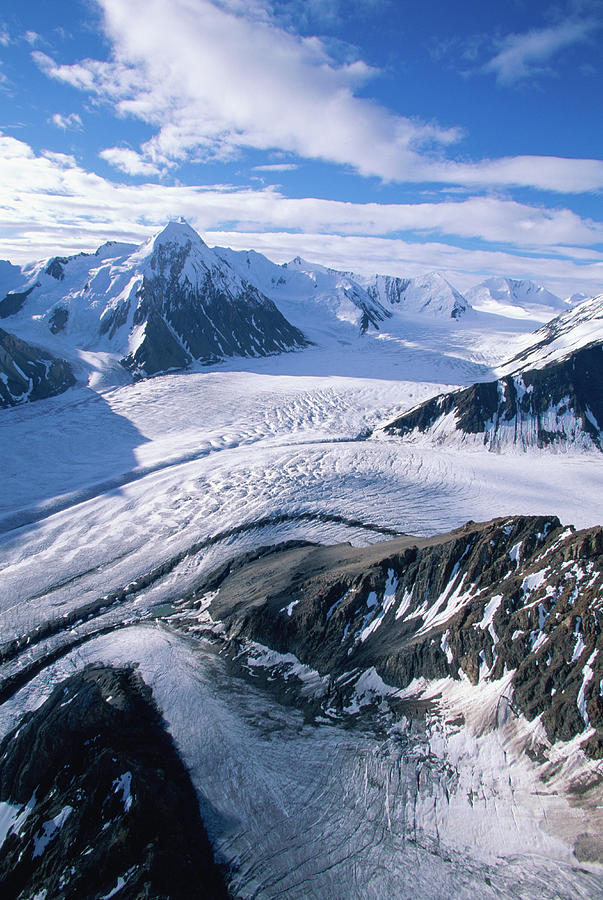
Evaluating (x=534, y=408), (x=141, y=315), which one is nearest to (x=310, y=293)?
(x=141, y=315)

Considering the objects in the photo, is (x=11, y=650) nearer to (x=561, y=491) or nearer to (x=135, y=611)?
(x=135, y=611)

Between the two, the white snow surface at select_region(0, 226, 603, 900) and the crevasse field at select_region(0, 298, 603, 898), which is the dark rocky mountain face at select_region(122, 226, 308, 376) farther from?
the crevasse field at select_region(0, 298, 603, 898)

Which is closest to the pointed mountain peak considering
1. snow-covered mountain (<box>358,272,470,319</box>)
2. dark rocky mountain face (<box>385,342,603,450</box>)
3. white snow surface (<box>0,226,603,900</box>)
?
white snow surface (<box>0,226,603,900</box>)

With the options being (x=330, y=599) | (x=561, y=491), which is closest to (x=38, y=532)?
(x=330, y=599)

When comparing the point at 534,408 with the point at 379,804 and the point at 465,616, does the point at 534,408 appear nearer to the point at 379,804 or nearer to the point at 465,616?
the point at 465,616

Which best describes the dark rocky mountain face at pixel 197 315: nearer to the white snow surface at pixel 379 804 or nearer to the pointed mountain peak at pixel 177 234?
the pointed mountain peak at pixel 177 234

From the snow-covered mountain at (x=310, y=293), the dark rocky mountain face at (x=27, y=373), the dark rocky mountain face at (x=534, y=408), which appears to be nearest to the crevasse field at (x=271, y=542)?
the dark rocky mountain face at (x=534, y=408)
